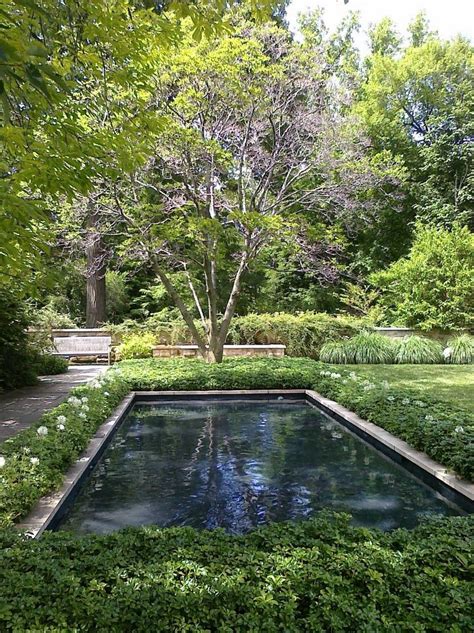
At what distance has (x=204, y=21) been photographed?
2.73m

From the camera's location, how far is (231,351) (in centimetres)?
1312

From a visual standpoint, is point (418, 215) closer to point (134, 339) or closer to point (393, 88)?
point (393, 88)

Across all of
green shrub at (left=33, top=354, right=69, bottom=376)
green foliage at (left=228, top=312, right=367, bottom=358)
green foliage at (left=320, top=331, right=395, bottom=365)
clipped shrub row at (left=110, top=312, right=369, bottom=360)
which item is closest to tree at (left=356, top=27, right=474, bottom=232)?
clipped shrub row at (left=110, top=312, right=369, bottom=360)

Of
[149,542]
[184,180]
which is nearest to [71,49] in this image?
[149,542]

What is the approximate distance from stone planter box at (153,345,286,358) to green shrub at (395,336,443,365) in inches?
114

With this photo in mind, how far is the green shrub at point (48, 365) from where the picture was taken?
1036 centimetres

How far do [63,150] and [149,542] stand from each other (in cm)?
230

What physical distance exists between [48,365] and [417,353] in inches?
337

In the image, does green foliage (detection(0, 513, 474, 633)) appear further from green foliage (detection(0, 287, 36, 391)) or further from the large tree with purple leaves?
the large tree with purple leaves

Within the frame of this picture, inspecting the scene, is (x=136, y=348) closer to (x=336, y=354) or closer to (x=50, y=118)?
(x=336, y=354)

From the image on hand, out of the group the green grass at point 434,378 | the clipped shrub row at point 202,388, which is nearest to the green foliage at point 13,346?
the clipped shrub row at point 202,388

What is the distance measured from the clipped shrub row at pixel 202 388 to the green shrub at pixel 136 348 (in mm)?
1583

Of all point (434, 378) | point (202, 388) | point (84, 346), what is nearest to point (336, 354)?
point (434, 378)

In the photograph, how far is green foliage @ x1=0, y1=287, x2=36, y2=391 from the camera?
28.7 ft
